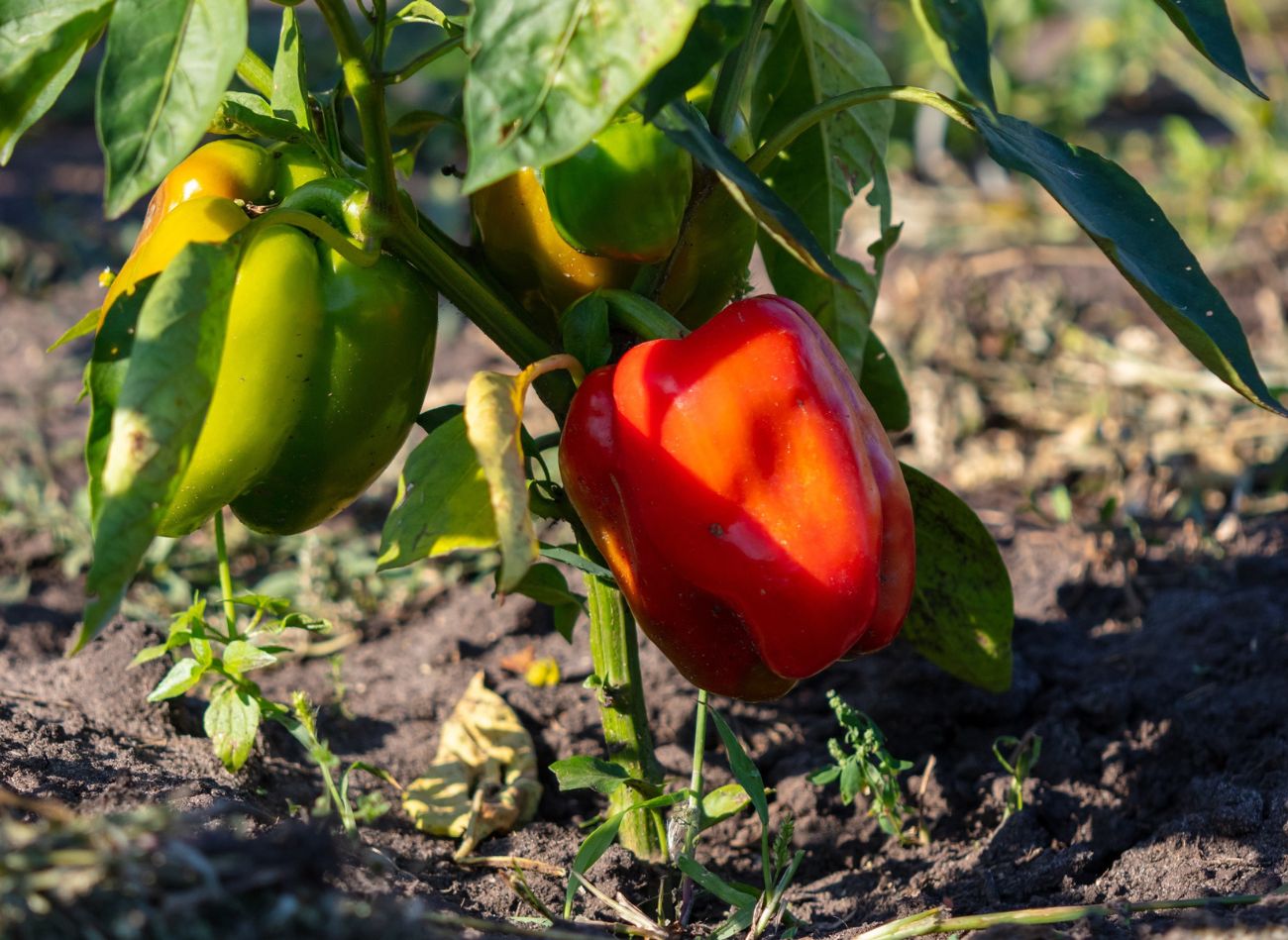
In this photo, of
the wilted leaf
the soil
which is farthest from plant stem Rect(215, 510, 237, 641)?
the wilted leaf

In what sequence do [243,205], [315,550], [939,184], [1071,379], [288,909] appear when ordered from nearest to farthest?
1. [288,909]
2. [243,205]
3. [315,550]
4. [1071,379]
5. [939,184]

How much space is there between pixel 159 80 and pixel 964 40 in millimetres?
553

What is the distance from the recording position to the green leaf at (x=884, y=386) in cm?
144

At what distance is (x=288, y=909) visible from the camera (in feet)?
2.40

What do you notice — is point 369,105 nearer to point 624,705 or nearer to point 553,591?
point 553,591

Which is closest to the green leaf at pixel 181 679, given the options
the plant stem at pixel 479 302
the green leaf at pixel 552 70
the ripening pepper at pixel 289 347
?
the ripening pepper at pixel 289 347

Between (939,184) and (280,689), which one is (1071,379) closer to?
(939,184)

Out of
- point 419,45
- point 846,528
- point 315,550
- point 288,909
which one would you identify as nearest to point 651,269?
point 846,528

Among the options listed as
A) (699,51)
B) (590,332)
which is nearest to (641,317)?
(590,332)

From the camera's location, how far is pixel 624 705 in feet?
4.08

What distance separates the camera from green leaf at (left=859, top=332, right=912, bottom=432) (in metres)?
1.44

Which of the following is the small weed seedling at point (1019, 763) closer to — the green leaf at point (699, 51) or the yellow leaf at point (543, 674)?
the yellow leaf at point (543, 674)

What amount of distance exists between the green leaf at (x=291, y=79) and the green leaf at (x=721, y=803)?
66 cm

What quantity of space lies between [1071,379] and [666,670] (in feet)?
4.37
